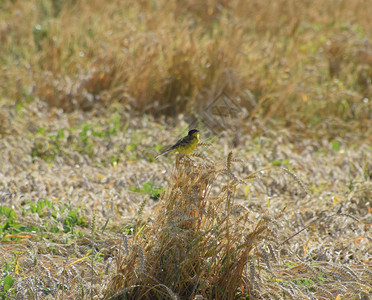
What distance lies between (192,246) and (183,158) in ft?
1.77

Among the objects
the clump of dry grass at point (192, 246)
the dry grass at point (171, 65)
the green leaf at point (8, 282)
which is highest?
the clump of dry grass at point (192, 246)

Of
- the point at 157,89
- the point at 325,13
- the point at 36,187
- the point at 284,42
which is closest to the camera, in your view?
the point at 36,187

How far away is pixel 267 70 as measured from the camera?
893cm

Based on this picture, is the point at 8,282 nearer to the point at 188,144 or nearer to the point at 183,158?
the point at 183,158

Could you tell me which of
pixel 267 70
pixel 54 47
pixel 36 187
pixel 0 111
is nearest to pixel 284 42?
pixel 267 70

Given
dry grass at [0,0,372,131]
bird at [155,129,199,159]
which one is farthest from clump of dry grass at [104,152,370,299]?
dry grass at [0,0,372,131]

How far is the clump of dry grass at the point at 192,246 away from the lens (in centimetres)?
329

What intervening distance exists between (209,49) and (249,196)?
3633mm

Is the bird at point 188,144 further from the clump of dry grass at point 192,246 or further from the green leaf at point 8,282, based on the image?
the green leaf at point 8,282

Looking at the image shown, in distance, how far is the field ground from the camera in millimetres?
3410

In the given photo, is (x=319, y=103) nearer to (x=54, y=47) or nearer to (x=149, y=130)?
(x=149, y=130)

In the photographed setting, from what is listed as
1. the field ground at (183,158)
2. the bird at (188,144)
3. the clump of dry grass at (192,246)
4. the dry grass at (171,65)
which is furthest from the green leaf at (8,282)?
the dry grass at (171,65)

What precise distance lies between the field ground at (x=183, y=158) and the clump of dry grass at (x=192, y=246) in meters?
0.01

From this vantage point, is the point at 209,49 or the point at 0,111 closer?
the point at 0,111
